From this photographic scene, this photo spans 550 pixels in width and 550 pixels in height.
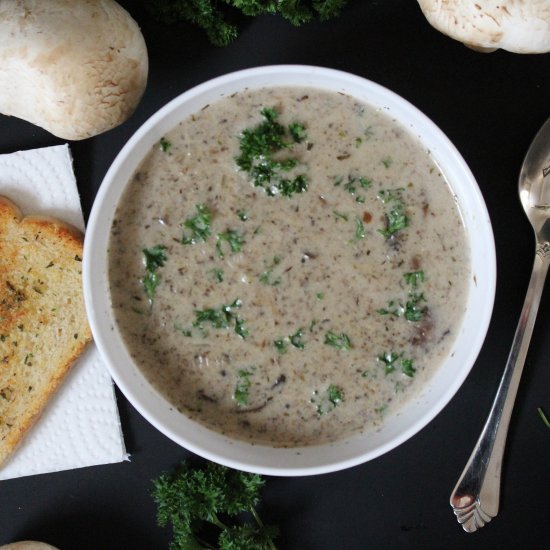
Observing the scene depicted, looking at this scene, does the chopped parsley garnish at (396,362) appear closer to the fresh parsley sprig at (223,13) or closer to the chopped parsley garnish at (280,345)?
the chopped parsley garnish at (280,345)

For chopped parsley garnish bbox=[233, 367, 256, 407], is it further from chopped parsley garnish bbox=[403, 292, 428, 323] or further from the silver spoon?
the silver spoon

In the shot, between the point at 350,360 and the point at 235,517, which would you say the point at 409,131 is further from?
the point at 235,517

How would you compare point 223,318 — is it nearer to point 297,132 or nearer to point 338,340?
point 338,340

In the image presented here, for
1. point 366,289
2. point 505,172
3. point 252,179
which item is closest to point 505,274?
point 505,172

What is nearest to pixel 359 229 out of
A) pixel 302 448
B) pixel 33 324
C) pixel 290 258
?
pixel 290 258

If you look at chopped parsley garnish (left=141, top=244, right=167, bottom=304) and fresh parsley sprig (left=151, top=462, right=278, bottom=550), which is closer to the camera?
chopped parsley garnish (left=141, top=244, right=167, bottom=304)

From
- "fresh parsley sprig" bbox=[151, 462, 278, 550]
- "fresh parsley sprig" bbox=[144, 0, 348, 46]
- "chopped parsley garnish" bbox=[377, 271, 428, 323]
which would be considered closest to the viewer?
"chopped parsley garnish" bbox=[377, 271, 428, 323]

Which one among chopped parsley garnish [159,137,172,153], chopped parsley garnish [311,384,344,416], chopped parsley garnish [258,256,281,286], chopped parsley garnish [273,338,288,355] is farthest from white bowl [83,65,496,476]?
chopped parsley garnish [258,256,281,286]

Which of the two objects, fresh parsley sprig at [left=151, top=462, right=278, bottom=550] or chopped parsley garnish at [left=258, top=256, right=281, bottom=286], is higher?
chopped parsley garnish at [left=258, top=256, right=281, bottom=286]
